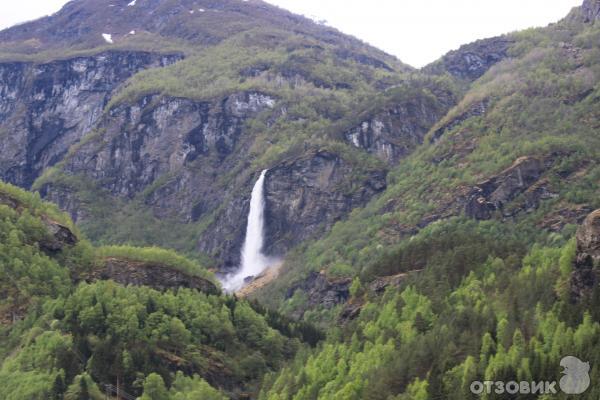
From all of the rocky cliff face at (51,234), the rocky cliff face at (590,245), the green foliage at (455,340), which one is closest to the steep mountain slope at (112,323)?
the rocky cliff face at (51,234)

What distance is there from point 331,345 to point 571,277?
116 feet

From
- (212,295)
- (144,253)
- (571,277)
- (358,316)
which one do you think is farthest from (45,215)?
(571,277)

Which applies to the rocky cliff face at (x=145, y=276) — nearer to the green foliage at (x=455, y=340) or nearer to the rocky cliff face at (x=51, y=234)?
the rocky cliff face at (x=51, y=234)

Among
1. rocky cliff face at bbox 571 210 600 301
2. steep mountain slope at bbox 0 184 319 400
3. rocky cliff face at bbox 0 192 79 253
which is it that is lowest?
steep mountain slope at bbox 0 184 319 400

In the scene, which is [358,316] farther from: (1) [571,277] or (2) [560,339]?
(2) [560,339]

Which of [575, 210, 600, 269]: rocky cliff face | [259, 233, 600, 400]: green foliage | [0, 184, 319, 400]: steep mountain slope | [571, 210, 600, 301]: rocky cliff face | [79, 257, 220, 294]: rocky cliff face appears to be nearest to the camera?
[259, 233, 600, 400]: green foliage

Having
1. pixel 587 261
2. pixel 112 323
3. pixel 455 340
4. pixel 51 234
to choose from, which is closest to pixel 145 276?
pixel 51 234

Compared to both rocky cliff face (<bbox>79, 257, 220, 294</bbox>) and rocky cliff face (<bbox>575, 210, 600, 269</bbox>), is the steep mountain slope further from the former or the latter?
rocky cliff face (<bbox>575, 210, 600, 269</bbox>)

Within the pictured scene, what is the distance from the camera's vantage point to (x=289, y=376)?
4850 inches

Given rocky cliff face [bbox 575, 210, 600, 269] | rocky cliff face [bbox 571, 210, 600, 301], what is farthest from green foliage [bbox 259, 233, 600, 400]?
rocky cliff face [bbox 575, 210, 600, 269]

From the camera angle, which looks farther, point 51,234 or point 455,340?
point 51,234

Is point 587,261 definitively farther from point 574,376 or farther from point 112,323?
point 112,323

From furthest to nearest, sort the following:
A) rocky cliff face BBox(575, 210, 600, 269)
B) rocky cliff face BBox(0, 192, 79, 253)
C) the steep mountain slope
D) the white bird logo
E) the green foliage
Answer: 1. rocky cliff face BBox(0, 192, 79, 253)
2. the steep mountain slope
3. rocky cliff face BBox(575, 210, 600, 269)
4. the green foliage
5. the white bird logo

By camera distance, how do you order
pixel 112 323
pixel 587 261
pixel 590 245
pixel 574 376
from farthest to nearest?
pixel 112 323 → pixel 590 245 → pixel 587 261 → pixel 574 376
